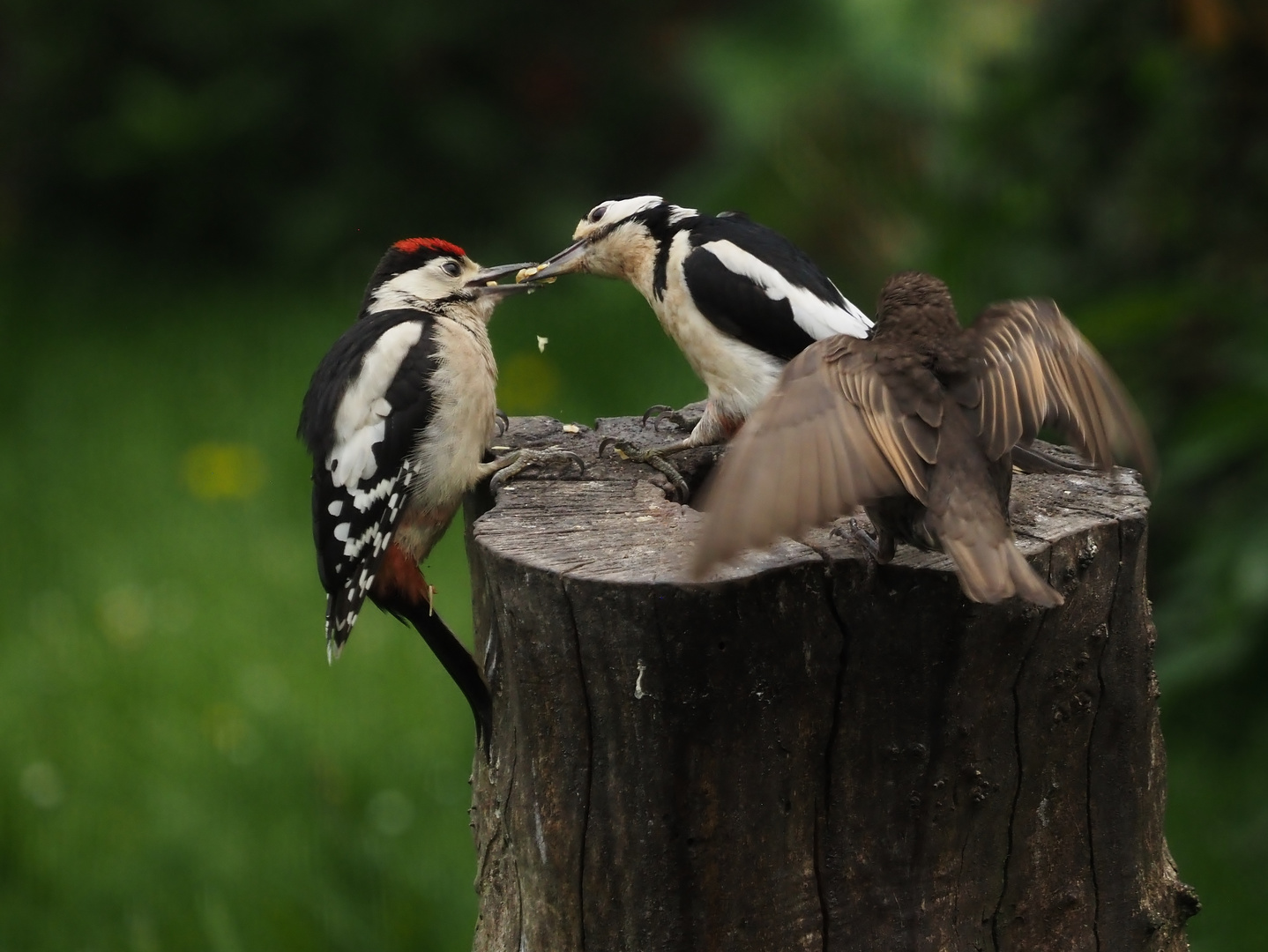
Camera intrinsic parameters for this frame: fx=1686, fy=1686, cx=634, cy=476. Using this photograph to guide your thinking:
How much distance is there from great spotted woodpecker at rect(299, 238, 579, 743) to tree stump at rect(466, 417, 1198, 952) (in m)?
0.86

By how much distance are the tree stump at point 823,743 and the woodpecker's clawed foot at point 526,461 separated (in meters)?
0.55

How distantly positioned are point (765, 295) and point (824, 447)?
1.31 m

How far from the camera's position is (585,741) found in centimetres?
281

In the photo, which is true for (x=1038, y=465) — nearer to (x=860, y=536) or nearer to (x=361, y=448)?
(x=860, y=536)

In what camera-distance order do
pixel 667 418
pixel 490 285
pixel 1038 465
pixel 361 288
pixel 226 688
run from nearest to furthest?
pixel 1038 465
pixel 667 418
pixel 490 285
pixel 226 688
pixel 361 288

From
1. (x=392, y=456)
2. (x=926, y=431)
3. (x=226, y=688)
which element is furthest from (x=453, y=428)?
(x=226, y=688)

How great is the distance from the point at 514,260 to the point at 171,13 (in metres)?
2.29

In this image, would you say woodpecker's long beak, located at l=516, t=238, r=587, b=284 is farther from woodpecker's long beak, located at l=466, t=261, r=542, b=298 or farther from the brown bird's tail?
the brown bird's tail

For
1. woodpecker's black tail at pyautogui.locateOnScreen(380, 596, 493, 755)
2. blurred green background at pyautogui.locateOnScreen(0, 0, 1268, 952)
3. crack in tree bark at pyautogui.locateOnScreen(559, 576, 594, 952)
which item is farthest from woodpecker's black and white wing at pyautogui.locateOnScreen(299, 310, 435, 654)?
blurred green background at pyautogui.locateOnScreen(0, 0, 1268, 952)

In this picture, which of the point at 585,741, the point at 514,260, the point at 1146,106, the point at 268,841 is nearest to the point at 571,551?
the point at 585,741

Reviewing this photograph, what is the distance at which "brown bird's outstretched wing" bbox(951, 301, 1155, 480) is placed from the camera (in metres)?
2.87

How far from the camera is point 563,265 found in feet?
15.0

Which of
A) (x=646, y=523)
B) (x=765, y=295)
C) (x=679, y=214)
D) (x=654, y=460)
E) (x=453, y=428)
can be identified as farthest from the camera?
(x=679, y=214)

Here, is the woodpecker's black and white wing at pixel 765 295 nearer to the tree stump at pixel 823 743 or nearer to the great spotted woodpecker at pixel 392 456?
the great spotted woodpecker at pixel 392 456
